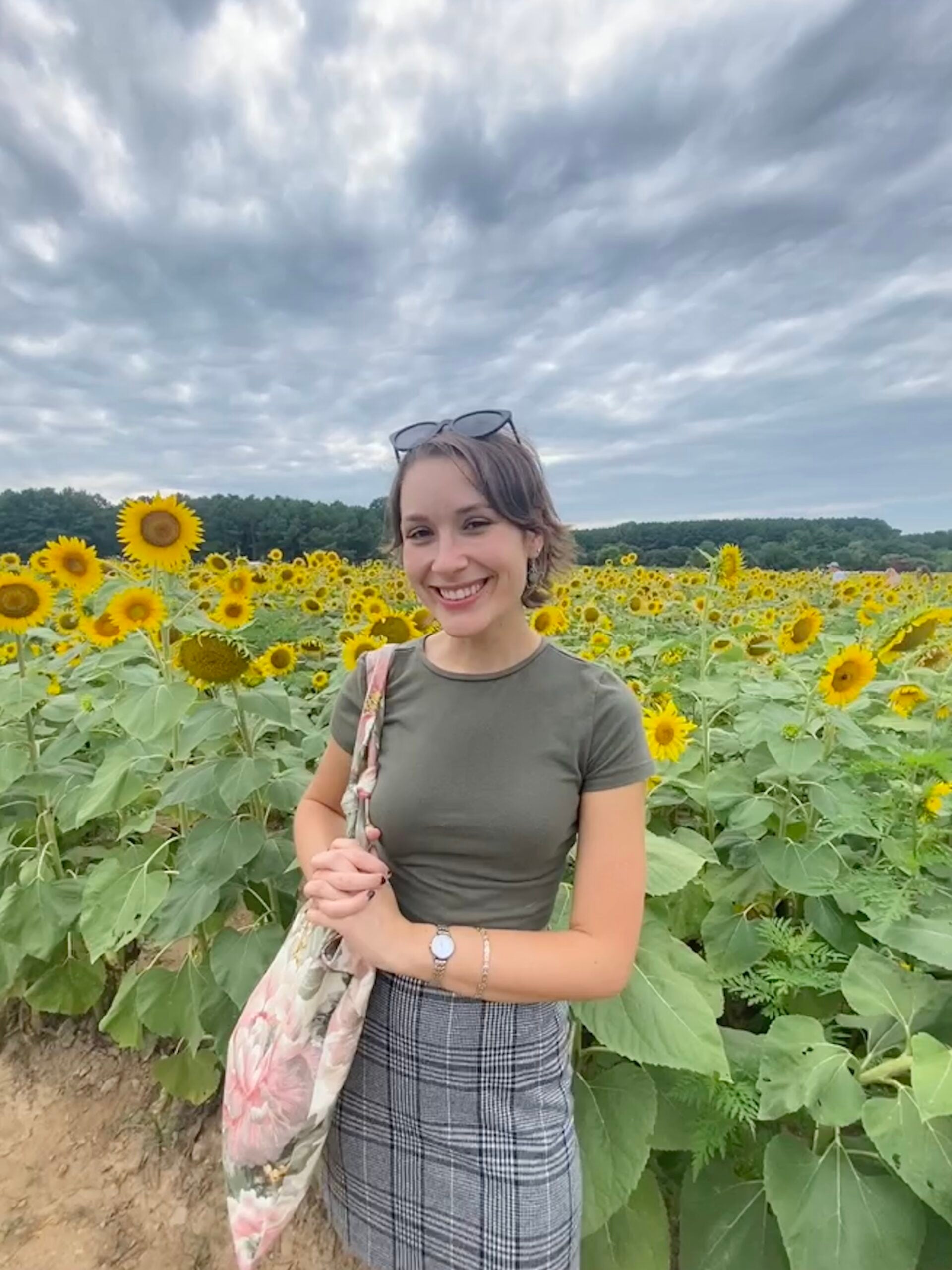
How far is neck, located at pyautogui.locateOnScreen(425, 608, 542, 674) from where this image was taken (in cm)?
136

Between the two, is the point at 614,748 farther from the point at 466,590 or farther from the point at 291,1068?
the point at 291,1068

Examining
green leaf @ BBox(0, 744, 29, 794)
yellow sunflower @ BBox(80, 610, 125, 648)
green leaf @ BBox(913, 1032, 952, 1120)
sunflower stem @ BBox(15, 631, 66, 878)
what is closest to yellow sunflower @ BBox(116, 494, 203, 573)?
yellow sunflower @ BBox(80, 610, 125, 648)

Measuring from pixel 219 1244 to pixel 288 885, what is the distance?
103cm

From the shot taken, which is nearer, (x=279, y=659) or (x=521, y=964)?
(x=521, y=964)

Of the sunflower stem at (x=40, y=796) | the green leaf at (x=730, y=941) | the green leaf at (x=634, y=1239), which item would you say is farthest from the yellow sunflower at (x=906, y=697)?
the sunflower stem at (x=40, y=796)

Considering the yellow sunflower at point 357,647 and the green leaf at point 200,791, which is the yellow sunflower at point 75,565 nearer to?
the yellow sunflower at point 357,647

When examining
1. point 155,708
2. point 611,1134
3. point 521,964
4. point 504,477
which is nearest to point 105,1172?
point 155,708

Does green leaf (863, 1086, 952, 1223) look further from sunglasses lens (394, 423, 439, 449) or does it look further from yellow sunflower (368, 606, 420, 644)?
yellow sunflower (368, 606, 420, 644)

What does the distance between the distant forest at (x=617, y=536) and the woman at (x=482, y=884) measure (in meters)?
6.48

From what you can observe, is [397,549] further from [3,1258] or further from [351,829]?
[3,1258]

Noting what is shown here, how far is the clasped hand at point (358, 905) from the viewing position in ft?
3.95

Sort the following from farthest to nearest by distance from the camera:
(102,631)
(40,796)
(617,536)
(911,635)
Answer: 1. (617,536)
2. (40,796)
3. (102,631)
4. (911,635)

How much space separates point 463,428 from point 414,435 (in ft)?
0.33

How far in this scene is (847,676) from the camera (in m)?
2.23
